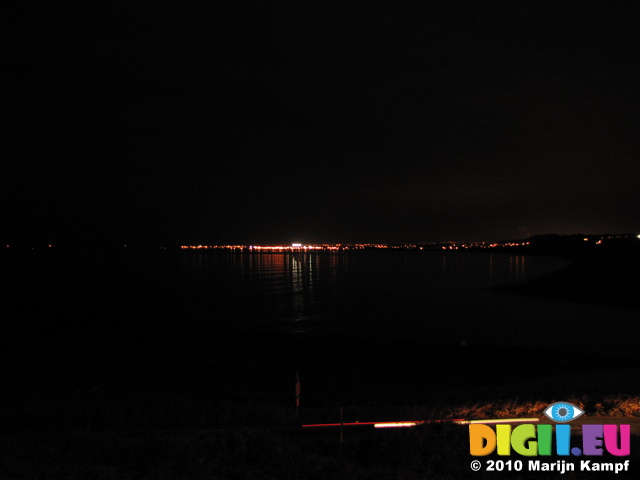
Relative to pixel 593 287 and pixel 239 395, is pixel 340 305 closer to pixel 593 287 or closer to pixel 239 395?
pixel 593 287

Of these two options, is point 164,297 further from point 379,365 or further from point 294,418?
point 294,418

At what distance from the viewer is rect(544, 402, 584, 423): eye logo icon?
7566 millimetres

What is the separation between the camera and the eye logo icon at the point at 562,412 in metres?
7.57

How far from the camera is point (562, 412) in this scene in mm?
7719

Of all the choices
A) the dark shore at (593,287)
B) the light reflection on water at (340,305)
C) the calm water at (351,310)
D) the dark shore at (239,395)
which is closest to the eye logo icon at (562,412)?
the dark shore at (239,395)

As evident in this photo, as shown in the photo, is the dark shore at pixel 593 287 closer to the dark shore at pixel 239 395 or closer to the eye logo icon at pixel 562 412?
the dark shore at pixel 239 395

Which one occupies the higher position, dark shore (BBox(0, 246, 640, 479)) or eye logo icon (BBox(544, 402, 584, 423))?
eye logo icon (BBox(544, 402, 584, 423))

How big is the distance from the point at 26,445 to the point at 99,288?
58825 mm

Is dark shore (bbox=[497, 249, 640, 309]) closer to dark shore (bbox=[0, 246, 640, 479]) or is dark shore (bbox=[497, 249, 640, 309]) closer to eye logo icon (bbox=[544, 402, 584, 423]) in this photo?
dark shore (bbox=[0, 246, 640, 479])

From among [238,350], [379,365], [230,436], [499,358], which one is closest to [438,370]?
[379,365]

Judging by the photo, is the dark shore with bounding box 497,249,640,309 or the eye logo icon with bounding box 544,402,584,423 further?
the dark shore with bounding box 497,249,640,309

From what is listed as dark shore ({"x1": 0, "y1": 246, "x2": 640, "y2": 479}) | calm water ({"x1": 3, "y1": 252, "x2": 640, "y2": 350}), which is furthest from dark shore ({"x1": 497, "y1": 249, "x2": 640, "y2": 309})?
dark shore ({"x1": 0, "y1": 246, "x2": 640, "y2": 479})

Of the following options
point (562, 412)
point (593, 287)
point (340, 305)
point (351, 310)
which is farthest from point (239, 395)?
point (593, 287)

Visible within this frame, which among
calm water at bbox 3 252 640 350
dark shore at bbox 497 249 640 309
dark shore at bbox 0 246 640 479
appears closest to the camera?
dark shore at bbox 0 246 640 479
